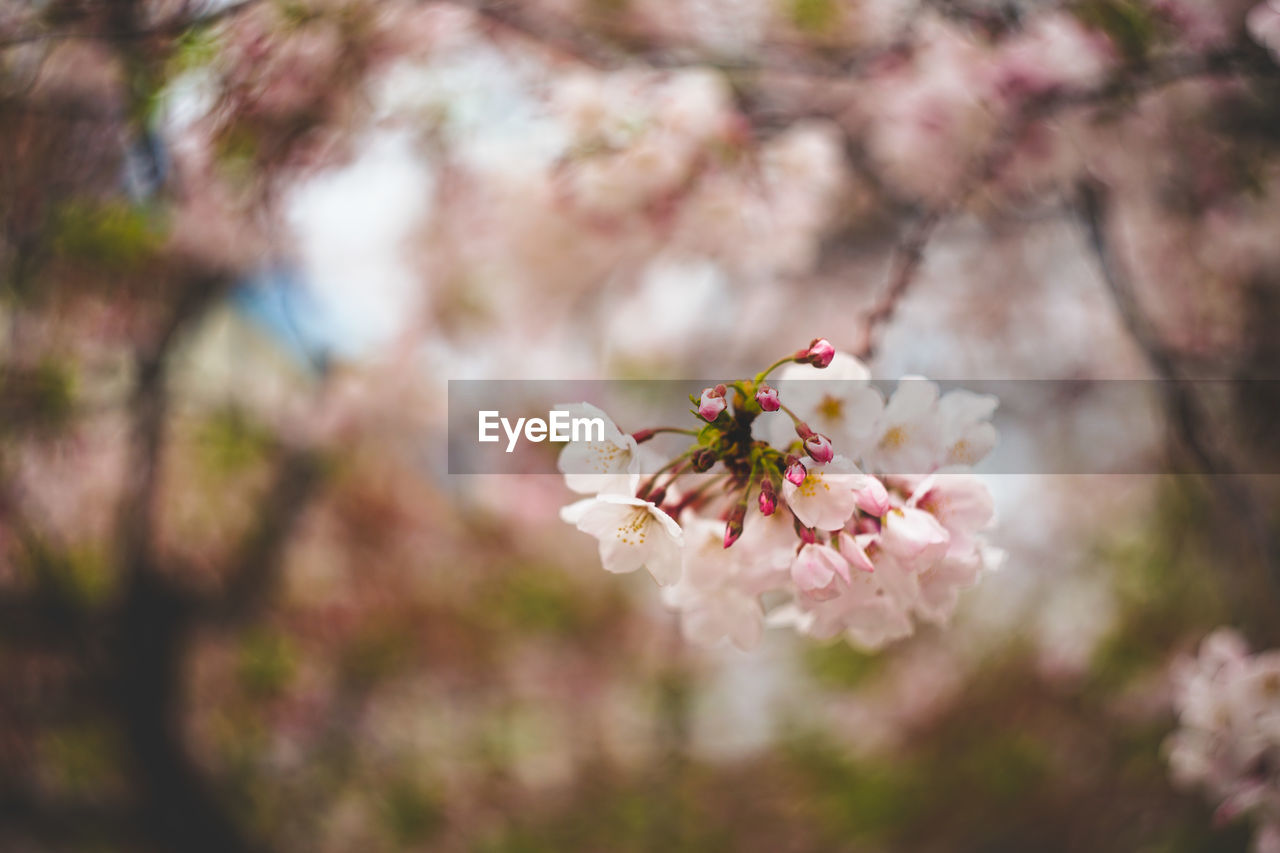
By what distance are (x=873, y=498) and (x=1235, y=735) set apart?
0.66 metres

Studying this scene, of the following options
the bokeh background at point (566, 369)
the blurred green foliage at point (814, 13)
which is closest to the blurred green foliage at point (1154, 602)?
the bokeh background at point (566, 369)

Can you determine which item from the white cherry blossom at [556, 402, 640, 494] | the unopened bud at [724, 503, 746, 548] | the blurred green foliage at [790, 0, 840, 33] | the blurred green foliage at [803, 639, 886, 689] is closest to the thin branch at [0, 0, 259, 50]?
the white cherry blossom at [556, 402, 640, 494]

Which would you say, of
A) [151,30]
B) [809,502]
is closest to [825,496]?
[809,502]

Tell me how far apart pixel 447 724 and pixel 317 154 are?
2.60m

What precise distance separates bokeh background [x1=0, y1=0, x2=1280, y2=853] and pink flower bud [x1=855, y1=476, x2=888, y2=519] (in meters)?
0.12

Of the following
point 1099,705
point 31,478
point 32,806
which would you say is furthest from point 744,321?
point 32,806

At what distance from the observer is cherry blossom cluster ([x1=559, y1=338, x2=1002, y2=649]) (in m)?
0.55

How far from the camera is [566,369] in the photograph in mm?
3055

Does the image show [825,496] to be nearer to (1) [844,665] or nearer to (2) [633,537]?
A: (2) [633,537]

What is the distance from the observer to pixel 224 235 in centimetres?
191

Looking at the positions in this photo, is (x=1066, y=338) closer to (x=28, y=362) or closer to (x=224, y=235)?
(x=224, y=235)

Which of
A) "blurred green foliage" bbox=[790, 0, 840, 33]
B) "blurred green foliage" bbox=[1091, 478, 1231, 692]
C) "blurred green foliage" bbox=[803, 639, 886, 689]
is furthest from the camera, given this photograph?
"blurred green foliage" bbox=[803, 639, 886, 689]

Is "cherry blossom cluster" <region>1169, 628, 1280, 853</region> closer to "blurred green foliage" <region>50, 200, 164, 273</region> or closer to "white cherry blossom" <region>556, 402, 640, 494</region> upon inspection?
"white cherry blossom" <region>556, 402, 640, 494</region>

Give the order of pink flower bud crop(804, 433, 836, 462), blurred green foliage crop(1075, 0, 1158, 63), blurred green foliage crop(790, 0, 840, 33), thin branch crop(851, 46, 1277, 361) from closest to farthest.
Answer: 1. pink flower bud crop(804, 433, 836, 462)
2. thin branch crop(851, 46, 1277, 361)
3. blurred green foliage crop(1075, 0, 1158, 63)
4. blurred green foliage crop(790, 0, 840, 33)
